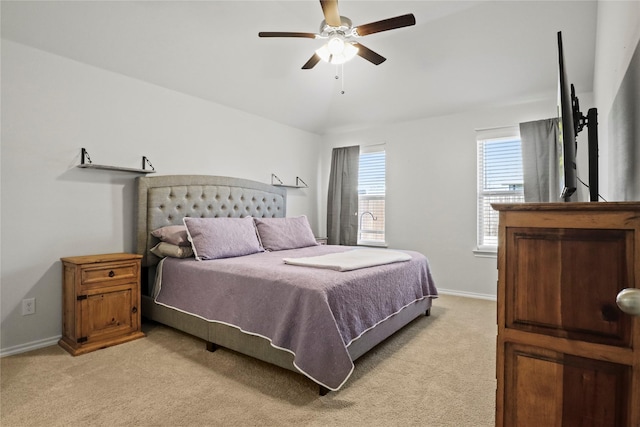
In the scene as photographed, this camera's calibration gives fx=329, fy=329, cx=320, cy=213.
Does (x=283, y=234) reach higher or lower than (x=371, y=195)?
lower

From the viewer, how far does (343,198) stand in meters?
5.30

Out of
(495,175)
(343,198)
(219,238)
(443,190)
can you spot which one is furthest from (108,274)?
(495,175)

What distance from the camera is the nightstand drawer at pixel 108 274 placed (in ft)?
8.39

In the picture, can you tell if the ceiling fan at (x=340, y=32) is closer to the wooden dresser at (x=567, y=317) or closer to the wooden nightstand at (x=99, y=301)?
the wooden dresser at (x=567, y=317)

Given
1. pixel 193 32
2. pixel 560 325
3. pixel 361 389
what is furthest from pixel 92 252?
pixel 560 325

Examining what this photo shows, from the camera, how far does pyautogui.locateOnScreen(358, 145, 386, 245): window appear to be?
5098mm

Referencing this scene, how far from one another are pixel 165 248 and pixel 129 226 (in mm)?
464

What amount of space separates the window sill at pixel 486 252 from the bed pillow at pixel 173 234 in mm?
3449

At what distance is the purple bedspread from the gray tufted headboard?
0.57 meters

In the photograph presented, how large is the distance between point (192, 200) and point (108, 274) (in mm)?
1189

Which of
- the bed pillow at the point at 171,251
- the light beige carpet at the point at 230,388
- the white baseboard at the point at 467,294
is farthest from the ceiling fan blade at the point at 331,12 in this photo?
the white baseboard at the point at 467,294

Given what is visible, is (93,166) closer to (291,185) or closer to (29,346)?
(29,346)

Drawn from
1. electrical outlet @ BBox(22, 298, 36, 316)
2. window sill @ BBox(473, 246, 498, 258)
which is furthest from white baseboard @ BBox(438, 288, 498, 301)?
electrical outlet @ BBox(22, 298, 36, 316)

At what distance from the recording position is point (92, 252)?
9.70ft
